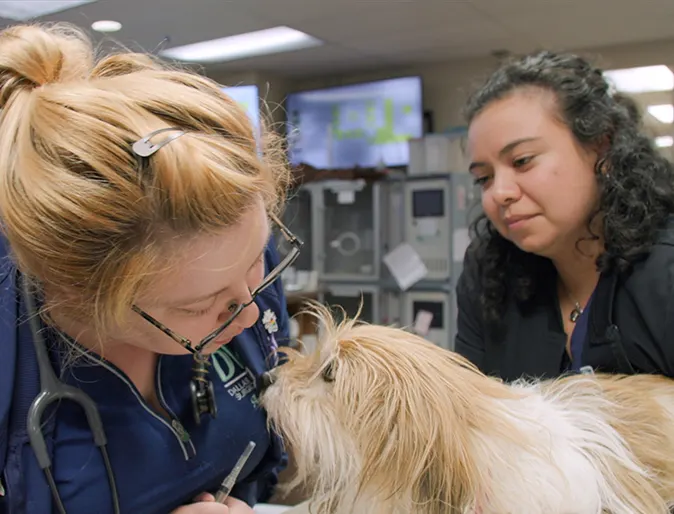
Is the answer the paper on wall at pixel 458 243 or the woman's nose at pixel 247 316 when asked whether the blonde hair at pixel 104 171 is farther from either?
the paper on wall at pixel 458 243

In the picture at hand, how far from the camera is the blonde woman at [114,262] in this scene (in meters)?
0.74

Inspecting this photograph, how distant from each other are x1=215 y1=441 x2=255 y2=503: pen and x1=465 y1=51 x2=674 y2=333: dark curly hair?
0.64m

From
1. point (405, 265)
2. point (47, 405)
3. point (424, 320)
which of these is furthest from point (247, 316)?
point (405, 265)

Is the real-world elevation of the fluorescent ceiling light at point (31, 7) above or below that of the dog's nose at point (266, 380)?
above

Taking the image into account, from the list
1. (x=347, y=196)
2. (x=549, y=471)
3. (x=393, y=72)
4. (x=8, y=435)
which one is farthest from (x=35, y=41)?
(x=393, y=72)

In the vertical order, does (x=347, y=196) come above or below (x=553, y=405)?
above

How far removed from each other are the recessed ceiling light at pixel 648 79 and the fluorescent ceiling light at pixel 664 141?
25cm

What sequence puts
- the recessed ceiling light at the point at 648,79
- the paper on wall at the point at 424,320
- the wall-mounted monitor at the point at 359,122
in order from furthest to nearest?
the wall-mounted monitor at the point at 359,122, the paper on wall at the point at 424,320, the recessed ceiling light at the point at 648,79

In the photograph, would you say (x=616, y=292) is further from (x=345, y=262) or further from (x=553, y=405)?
(x=345, y=262)

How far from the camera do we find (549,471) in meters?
0.93

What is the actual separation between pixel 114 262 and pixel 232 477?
51 cm

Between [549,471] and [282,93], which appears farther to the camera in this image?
[282,93]

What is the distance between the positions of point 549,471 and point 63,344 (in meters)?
0.79

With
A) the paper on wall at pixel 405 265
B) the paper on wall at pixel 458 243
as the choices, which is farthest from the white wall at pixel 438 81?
the paper on wall at pixel 405 265
